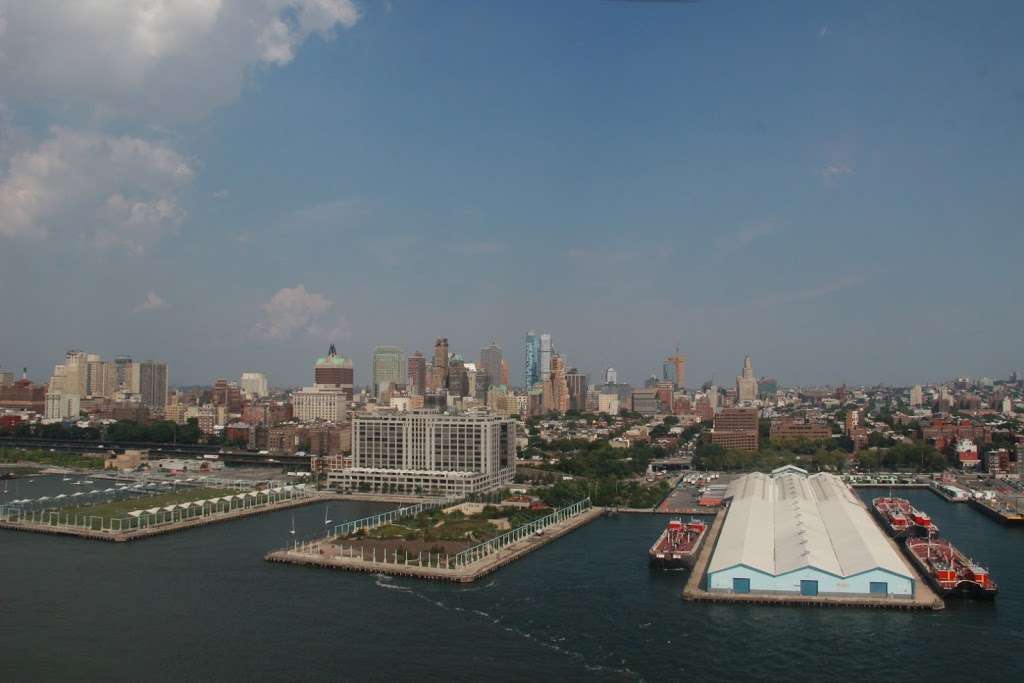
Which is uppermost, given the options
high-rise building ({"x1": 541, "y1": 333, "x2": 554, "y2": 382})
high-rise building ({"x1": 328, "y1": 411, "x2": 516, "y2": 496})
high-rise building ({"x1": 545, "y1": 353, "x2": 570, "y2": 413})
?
high-rise building ({"x1": 541, "y1": 333, "x2": 554, "y2": 382})

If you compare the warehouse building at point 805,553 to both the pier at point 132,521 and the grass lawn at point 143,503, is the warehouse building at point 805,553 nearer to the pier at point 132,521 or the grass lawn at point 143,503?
the pier at point 132,521

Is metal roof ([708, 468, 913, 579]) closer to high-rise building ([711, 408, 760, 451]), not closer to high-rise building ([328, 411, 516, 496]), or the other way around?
high-rise building ([328, 411, 516, 496])

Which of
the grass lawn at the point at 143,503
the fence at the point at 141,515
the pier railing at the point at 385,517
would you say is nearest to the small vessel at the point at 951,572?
the pier railing at the point at 385,517

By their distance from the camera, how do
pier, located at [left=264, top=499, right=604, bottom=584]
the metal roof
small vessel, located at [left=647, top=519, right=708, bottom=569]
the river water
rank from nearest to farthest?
the river water, the metal roof, pier, located at [left=264, top=499, right=604, bottom=584], small vessel, located at [left=647, top=519, right=708, bottom=569]

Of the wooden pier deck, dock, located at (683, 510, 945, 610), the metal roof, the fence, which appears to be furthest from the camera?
the fence

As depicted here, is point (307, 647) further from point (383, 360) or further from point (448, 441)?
point (383, 360)

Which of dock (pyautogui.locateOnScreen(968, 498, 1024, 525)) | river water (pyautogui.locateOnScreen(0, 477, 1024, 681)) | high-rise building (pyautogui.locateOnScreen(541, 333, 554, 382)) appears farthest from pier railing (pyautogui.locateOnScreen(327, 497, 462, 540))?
high-rise building (pyautogui.locateOnScreen(541, 333, 554, 382))
